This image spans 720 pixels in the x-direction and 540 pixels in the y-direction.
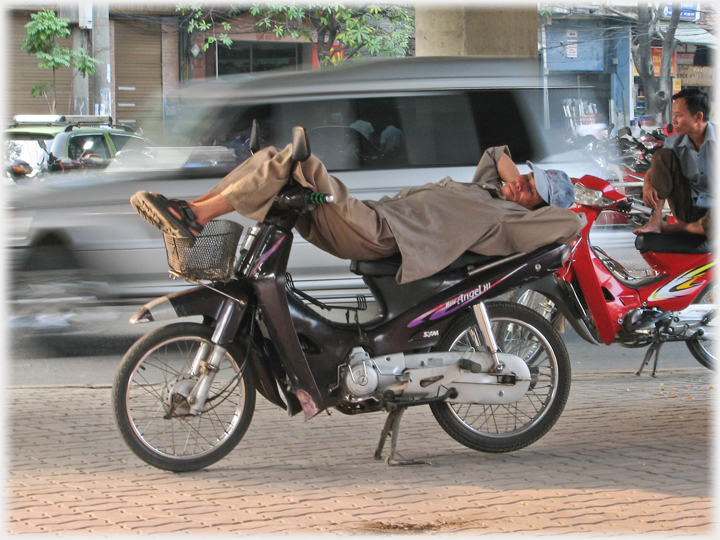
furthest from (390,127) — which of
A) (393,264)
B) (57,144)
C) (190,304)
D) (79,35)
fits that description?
(79,35)

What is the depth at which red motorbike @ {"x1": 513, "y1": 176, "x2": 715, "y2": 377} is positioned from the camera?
5.39 m

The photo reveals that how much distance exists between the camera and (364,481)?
380 cm

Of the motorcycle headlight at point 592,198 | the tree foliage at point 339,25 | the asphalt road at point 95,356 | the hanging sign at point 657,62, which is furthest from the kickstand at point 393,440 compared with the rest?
the hanging sign at point 657,62

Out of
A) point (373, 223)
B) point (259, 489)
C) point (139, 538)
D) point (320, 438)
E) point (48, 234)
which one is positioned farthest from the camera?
point (48, 234)

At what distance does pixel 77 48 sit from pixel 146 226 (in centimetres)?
1806

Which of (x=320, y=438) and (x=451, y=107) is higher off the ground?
(x=451, y=107)

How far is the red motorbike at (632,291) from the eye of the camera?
17.7ft

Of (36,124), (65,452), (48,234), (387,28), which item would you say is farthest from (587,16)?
(65,452)

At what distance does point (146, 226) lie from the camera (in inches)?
253

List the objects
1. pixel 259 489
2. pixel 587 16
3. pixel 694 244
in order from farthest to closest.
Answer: pixel 587 16, pixel 694 244, pixel 259 489

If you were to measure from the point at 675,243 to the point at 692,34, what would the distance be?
2177cm

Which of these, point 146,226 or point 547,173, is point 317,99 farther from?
point 547,173

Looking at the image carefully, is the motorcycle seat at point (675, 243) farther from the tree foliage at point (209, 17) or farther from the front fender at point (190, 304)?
the tree foliage at point (209, 17)

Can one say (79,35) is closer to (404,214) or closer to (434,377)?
(404,214)
